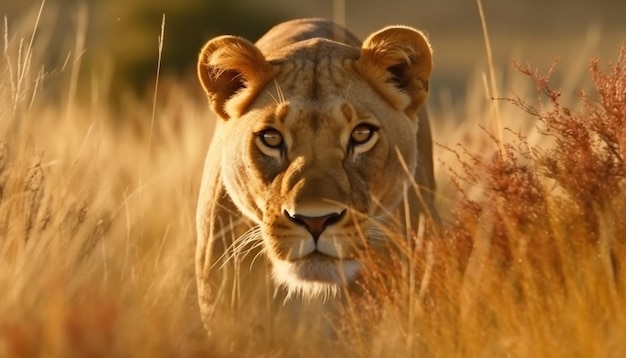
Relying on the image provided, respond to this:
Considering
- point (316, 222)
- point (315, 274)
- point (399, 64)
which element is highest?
point (399, 64)

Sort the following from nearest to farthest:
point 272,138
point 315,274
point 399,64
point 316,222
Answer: point 316,222
point 315,274
point 272,138
point 399,64

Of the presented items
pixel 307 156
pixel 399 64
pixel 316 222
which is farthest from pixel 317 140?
pixel 399 64

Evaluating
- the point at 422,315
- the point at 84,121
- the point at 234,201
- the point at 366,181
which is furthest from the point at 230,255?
the point at 84,121

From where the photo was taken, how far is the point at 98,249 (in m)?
5.09

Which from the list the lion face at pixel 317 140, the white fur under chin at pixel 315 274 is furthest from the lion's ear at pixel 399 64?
the white fur under chin at pixel 315 274

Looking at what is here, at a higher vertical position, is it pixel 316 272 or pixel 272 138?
pixel 272 138

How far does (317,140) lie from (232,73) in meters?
0.63

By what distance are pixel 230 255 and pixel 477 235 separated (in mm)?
1100

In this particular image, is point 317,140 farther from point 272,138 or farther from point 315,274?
point 315,274

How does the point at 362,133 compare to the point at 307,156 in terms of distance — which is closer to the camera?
the point at 307,156

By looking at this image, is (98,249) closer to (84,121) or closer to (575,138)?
(575,138)

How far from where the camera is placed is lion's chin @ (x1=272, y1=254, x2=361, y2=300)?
4.47 m

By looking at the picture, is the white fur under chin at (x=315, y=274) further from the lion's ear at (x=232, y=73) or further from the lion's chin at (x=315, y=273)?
the lion's ear at (x=232, y=73)

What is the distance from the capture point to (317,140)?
A: 465cm
